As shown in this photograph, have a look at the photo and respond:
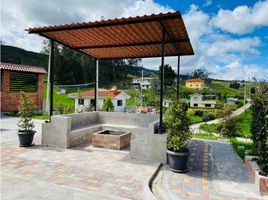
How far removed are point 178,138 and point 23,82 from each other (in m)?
14.3

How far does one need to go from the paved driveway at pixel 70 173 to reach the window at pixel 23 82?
33.6ft

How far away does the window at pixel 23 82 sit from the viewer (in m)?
14.7

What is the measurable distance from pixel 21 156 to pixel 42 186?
202 centimetres

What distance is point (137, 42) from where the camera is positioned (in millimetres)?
6652

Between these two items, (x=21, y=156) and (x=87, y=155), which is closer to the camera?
(x=21, y=156)

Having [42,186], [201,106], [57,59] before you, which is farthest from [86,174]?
[201,106]

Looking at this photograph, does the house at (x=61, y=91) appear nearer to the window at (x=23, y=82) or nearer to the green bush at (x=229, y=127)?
the window at (x=23, y=82)

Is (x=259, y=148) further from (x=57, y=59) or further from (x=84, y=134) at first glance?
(x=57, y=59)

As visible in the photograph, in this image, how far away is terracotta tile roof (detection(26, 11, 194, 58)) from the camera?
4.70m

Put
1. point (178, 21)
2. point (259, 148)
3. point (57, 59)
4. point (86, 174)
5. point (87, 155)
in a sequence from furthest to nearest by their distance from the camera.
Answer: point (57, 59), point (87, 155), point (178, 21), point (86, 174), point (259, 148)

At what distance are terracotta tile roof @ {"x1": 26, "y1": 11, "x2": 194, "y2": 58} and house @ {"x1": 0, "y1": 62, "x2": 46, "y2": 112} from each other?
9.08 m

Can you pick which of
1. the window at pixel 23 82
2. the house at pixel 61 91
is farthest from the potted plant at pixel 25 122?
the house at pixel 61 91

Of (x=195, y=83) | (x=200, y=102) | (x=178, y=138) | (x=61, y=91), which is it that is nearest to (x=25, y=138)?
(x=178, y=138)

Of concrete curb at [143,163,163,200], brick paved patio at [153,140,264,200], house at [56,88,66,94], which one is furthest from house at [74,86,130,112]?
concrete curb at [143,163,163,200]
